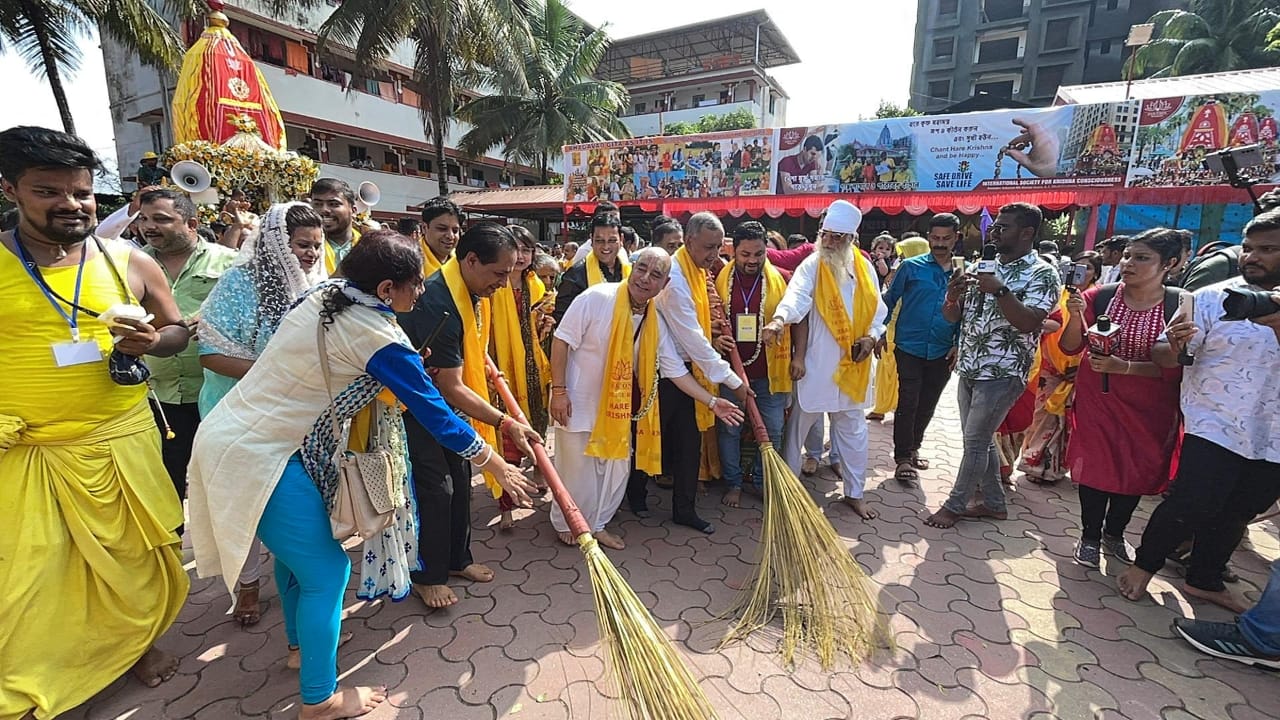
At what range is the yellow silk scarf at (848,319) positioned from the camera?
349 cm

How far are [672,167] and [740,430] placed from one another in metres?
11.9

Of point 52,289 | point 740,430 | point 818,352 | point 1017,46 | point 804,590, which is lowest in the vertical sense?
point 804,590

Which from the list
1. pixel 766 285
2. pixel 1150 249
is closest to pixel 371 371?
pixel 766 285

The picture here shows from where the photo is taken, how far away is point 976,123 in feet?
36.7

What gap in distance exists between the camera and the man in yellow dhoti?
1796mm

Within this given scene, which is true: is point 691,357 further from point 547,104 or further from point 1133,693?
point 547,104

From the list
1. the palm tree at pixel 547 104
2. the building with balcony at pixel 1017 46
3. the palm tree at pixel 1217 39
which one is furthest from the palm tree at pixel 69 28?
the building with balcony at pixel 1017 46

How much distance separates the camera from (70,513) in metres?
1.92

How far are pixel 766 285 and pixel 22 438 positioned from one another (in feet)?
11.2

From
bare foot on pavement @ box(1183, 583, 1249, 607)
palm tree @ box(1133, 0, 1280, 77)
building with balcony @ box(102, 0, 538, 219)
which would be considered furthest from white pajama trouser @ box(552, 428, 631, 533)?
palm tree @ box(1133, 0, 1280, 77)

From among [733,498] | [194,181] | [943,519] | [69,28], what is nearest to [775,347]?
[733,498]

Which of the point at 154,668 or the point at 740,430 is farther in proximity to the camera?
the point at 740,430

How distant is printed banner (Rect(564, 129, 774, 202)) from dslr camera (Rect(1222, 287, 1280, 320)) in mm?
11772

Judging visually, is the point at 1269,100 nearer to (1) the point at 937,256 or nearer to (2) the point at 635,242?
(1) the point at 937,256
